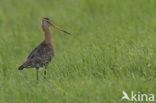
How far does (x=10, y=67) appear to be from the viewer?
962 cm

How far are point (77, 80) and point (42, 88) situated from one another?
633mm

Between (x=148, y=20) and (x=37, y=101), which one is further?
(x=148, y=20)

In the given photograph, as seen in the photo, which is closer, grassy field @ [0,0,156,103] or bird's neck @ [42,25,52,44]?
grassy field @ [0,0,156,103]

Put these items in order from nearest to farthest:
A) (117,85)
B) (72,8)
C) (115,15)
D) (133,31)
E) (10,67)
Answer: (117,85)
(10,67)
(133,31)
(115,15)
(72,8)

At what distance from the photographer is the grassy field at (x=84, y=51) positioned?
278 inches

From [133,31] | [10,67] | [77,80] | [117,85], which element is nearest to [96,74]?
[77,80]

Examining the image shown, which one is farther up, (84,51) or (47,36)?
(47,36)

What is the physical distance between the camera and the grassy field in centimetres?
706

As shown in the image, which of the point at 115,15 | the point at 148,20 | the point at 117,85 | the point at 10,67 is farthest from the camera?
the point at 115,15

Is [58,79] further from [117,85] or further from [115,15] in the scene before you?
[115,15]

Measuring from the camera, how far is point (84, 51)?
359 inches

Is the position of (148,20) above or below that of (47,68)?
above

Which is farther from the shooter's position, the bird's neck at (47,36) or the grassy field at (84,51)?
the bird's neck at (47,36)

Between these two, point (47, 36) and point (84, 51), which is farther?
point (47, 36)
